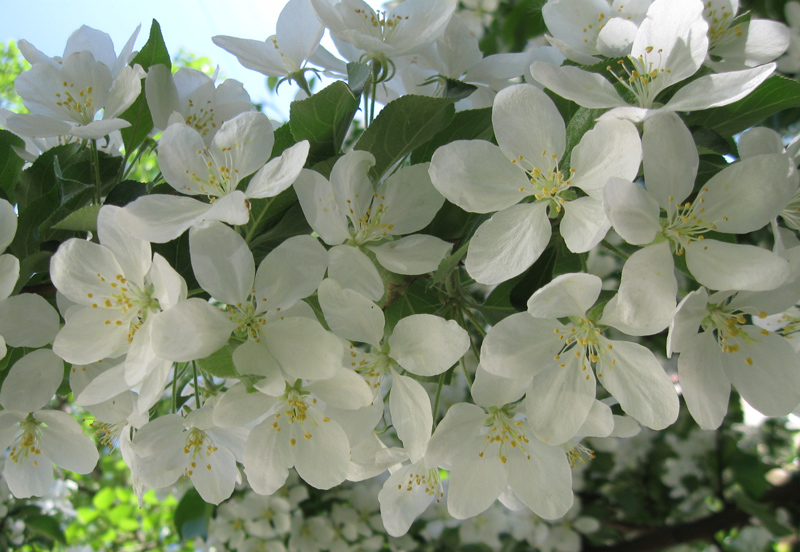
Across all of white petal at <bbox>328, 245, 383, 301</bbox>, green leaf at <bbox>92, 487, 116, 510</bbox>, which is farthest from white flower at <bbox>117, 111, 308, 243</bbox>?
green leaf at <bbox>92, 487, 116, 510</bbox>

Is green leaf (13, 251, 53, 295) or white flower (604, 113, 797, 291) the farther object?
green leaf (13, 251, 53, 295)

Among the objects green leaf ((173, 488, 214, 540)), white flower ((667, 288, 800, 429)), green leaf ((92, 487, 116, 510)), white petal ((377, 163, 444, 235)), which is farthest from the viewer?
green leaf ((92, 487, 116, 510))

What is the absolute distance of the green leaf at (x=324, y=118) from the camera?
749 mm

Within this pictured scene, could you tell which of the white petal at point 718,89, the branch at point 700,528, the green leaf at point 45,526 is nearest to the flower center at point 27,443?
the white petal at point 718,89

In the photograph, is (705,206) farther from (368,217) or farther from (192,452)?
(192,452)

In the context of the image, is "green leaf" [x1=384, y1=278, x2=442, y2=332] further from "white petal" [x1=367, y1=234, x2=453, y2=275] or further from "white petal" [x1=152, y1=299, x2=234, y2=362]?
"white petal" [x1=152, y1=299, x2=234, y2=362]

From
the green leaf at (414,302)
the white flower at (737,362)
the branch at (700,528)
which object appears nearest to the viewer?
the white flower at (737,362)

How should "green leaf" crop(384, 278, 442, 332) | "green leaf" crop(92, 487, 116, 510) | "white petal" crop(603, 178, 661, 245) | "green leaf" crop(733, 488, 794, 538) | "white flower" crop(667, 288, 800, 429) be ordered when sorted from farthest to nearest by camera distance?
"green leaf" crop(92, 487, 116, 510) < "green leaf" crop(733, 488, 794, 538) < "green leaf" crop(384, 278, 442, 332) < "white flower" crop(667, 288, 800, 429) < "white petal" crop(603, 178, 661, 245)

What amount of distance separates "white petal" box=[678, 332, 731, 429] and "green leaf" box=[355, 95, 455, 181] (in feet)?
1.31

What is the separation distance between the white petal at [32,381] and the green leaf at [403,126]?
0.51m

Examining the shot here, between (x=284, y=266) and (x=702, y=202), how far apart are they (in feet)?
1.54

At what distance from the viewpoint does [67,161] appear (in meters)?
0.92

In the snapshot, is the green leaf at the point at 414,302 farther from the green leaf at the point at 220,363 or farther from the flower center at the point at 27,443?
the flower center at the point at 27,443

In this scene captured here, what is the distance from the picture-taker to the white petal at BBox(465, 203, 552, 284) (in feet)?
2.13
